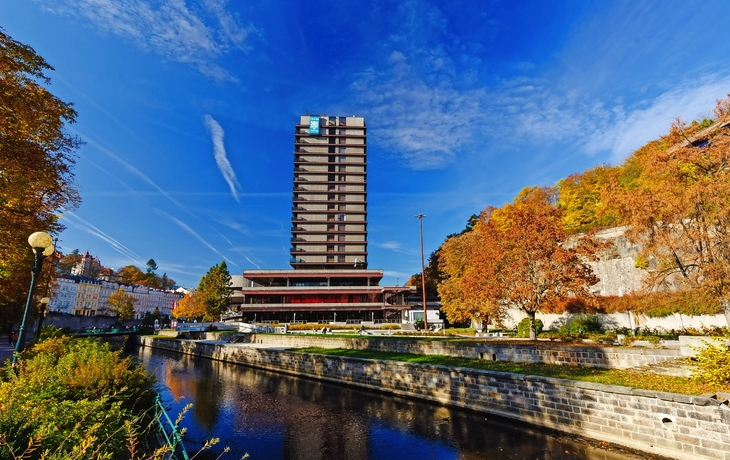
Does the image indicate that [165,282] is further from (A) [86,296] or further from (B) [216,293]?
(B) [216,293]

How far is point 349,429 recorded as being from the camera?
13281 millimetres

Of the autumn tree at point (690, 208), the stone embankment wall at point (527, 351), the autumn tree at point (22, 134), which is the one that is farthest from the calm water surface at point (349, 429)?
the autumn tree at point (690, 208)

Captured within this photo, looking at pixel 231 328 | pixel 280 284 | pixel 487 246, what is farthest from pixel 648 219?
A: pixel 280 284

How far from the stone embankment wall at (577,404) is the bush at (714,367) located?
127cm

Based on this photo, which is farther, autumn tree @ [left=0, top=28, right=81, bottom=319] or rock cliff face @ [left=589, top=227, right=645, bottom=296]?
rock cliff face @ [left=589, top=227, right=645, bottom=296]

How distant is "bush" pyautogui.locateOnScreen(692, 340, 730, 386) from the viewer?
10.5 m

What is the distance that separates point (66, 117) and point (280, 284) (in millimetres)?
60965

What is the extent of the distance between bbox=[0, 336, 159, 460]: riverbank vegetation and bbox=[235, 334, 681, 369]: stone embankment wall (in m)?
16.8

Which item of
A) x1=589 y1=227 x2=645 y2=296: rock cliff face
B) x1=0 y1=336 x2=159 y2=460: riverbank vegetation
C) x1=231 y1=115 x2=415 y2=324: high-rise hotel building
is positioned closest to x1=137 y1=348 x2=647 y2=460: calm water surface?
x1=0 y1=336 x2=159 y2=460: riverbank vegetation

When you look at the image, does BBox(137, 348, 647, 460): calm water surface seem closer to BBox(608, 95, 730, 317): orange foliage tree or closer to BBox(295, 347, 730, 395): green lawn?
BBox(295, 347, 730, 395): green lawn

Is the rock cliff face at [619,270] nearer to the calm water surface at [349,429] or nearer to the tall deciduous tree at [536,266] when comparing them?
the tall deciduous tree at [536,266]

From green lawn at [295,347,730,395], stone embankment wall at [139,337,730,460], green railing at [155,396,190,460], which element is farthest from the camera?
green lawn at [295,347,730,395]

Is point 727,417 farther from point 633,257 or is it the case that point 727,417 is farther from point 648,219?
point 633,257

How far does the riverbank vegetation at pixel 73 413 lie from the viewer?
429cm
